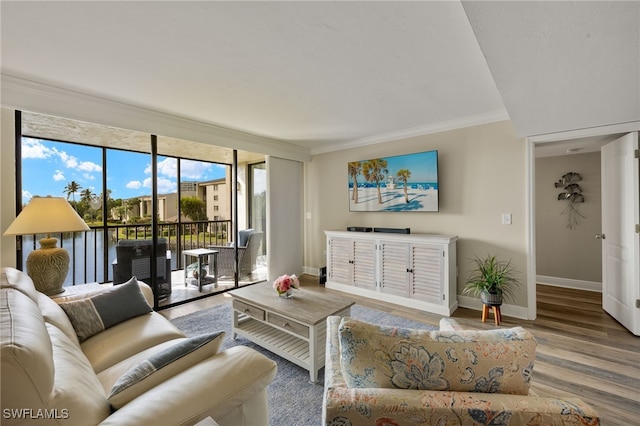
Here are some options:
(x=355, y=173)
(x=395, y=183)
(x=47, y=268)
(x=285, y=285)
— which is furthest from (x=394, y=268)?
(x=47, y=268)

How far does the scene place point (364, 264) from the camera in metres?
3.81

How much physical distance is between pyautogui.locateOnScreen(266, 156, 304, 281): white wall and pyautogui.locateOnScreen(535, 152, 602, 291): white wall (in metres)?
3.95

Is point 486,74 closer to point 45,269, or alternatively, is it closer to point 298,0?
point 298,0

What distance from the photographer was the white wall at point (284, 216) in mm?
4430

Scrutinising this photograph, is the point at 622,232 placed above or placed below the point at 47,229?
below

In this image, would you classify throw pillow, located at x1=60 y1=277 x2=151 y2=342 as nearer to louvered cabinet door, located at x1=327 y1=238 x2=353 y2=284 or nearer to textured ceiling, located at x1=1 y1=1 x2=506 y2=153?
textured ceiling, located at x1=1 y1=1 x2=506 y2=153

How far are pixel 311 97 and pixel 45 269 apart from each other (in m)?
2.68

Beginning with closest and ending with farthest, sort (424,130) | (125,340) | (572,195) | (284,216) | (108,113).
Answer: (125,340)
(108,113)
(424,130)
(572,195)
(284,216)

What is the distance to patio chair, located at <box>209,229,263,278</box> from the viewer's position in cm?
434

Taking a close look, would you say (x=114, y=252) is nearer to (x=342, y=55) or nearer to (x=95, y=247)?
(x=95, y=247)

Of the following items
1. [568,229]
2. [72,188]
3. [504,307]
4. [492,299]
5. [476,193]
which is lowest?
[504,307]

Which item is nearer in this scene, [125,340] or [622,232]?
[125,340]

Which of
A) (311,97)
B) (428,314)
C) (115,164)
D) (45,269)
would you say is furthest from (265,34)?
(115,164)

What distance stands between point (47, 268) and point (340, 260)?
3.15m
